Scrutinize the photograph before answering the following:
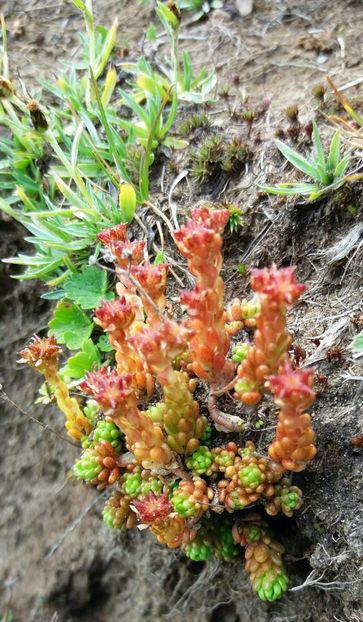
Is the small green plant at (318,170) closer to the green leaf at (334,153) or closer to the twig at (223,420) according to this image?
the green leaf at (334,153)

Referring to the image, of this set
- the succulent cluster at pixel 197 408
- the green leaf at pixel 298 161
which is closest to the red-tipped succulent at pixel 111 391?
the succulent cluster at pixel 197 408

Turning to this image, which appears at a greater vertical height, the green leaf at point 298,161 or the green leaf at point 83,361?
the green leaf at point 298,161

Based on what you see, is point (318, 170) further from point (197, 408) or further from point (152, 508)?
point (152, 508)

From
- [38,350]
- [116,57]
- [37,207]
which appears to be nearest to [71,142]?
[37,207]

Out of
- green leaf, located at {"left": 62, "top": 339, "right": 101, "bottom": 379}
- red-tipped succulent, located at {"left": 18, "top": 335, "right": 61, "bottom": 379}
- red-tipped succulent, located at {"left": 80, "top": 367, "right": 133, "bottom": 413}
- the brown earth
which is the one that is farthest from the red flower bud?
green leaf, located at {"left": 62, "top": 339, "right": 101, "bottom": 379}

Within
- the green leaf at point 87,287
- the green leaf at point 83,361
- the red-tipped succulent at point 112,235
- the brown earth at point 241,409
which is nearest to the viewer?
the brown earth at point 241,409

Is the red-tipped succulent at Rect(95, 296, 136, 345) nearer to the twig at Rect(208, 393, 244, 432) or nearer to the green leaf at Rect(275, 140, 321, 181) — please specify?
the twig at Rect(208, 393, 244, 432)

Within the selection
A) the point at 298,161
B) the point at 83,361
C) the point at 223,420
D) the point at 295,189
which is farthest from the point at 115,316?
the point at 298,161
